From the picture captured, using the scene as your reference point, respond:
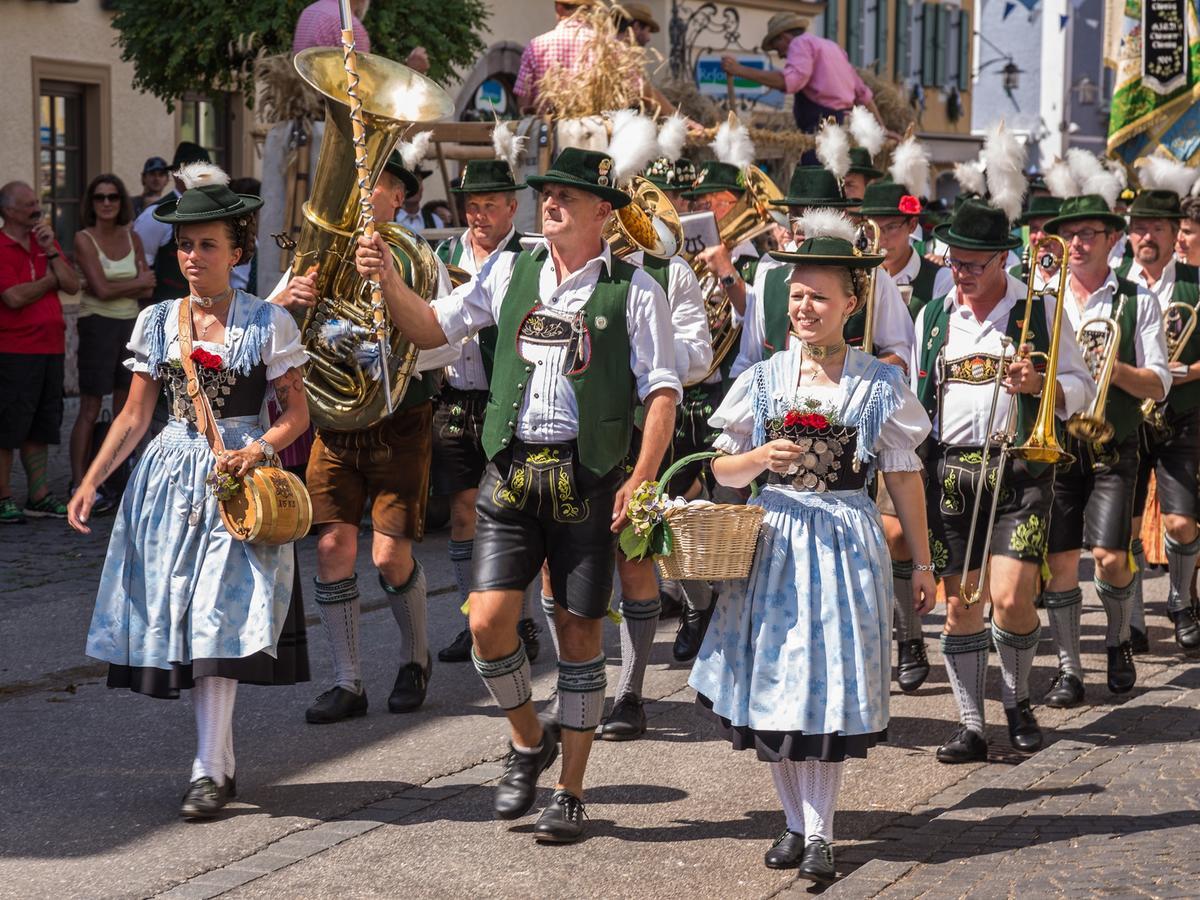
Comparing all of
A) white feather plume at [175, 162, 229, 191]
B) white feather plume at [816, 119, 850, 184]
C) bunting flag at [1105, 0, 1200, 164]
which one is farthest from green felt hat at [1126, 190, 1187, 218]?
bunting flag at [1105, 0, 1200, 164]

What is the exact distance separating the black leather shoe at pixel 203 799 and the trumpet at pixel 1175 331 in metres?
4.72

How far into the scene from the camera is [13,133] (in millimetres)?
17969

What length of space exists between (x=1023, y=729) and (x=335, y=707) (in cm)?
252

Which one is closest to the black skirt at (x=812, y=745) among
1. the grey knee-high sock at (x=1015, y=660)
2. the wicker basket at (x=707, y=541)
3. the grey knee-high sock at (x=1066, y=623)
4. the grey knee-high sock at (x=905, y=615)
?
the wicker basket at (x=707, y=541)

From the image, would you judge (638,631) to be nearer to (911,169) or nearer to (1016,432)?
(1016,432)

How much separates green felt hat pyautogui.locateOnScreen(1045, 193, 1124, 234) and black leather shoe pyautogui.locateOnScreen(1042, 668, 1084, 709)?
182cm

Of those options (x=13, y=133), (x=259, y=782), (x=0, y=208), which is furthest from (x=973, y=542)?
(x=13, y=133)

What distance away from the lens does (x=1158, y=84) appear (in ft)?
Answer: 44.9

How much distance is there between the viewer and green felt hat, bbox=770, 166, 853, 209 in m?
8.49

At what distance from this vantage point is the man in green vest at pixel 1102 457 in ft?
25.1

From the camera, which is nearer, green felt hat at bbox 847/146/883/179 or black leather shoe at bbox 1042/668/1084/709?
black leather shoe at bbox 1042/668/1084/709

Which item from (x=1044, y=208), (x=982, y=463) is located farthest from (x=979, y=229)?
(x=1044, y=208)

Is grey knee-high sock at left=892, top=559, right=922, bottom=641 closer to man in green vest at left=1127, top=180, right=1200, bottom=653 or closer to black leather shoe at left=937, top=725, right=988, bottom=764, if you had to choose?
black leather shoe at left=937, top=725, right=988, bottom=764

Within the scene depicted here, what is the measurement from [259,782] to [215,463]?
1.11m
